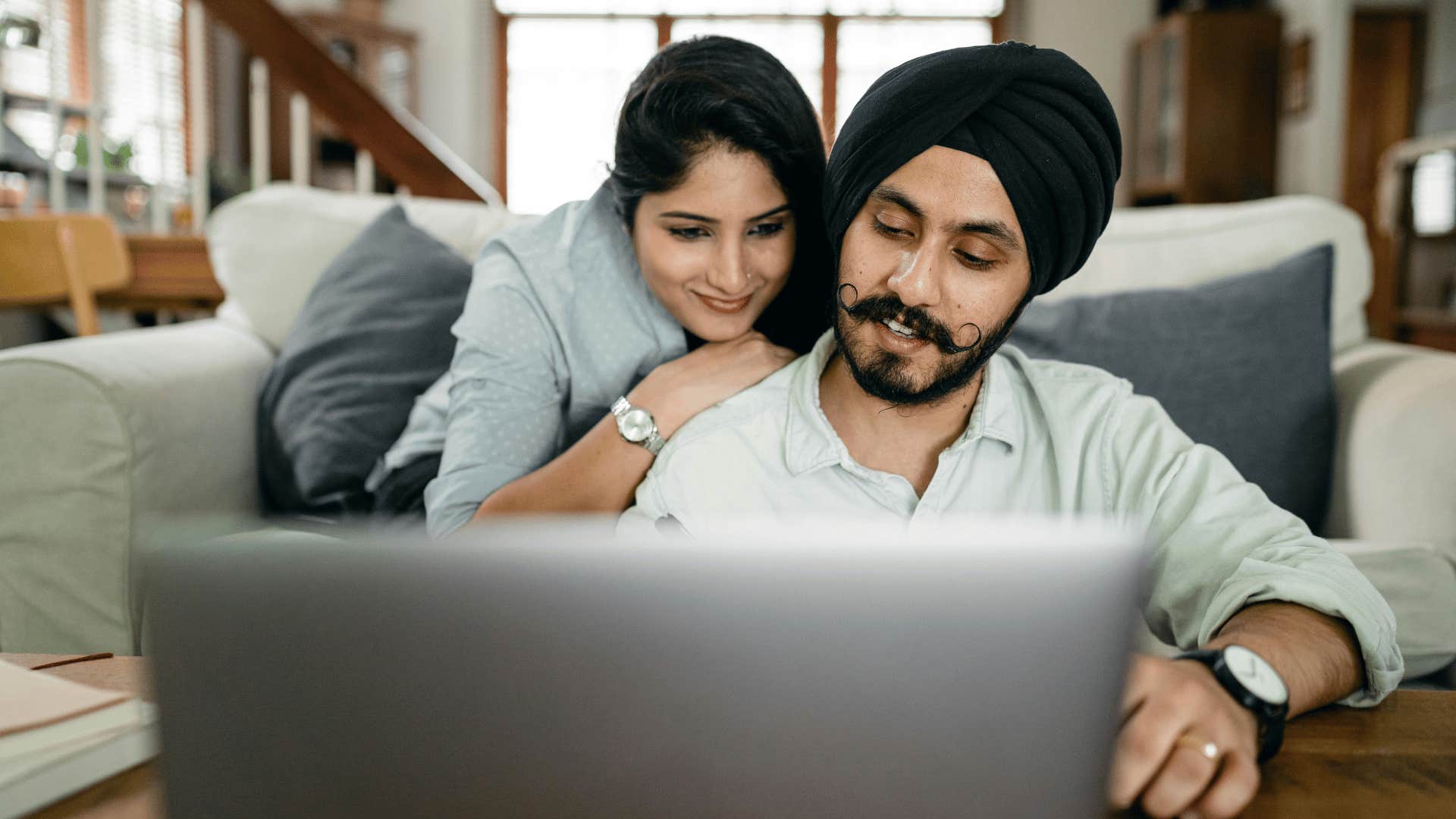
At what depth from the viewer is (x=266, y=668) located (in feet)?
1.45

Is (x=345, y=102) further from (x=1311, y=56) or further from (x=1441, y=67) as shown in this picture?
(x=1441, y=67)

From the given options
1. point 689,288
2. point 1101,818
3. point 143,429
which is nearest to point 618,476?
point 689,288

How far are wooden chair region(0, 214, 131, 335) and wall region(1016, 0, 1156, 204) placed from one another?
5701 mm

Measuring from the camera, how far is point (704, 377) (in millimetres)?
1211

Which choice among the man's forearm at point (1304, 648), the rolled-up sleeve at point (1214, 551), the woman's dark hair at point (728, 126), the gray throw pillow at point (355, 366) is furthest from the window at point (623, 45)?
the man's forearm at point (1304, 648)

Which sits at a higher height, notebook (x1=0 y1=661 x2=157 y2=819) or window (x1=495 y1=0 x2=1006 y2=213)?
window (x1=495 y1=0 x2=1006 y2=213)

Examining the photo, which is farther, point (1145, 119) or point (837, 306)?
point (1145, 119)

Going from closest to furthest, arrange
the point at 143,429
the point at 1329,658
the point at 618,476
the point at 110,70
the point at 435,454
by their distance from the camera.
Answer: the point at 1329,658 → the point at 618,476 → the point at 143,429 → the point at 435,454 → the point at 110,70

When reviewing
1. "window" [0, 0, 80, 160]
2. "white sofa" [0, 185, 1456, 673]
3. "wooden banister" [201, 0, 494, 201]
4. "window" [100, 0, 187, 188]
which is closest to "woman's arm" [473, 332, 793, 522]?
"white sofa" [0, 185, 1456, 673]

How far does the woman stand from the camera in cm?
120

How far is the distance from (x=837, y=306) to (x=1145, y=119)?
234 inches

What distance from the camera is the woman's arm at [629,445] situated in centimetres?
119

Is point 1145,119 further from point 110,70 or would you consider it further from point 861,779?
point 861,779

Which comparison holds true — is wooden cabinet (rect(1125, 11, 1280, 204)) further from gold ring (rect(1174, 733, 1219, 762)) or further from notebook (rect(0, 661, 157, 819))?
notebook (rect(0, 661, 157, 819))
